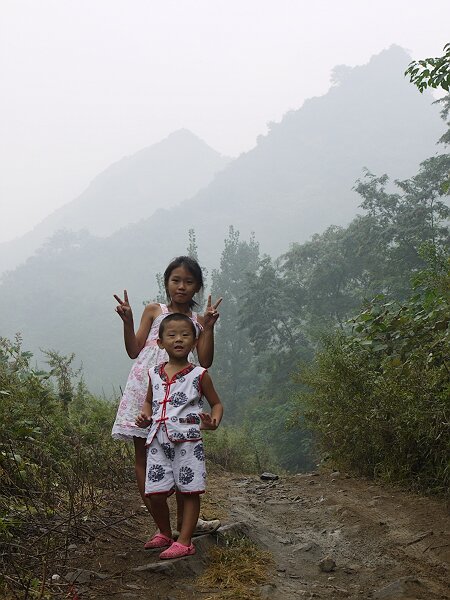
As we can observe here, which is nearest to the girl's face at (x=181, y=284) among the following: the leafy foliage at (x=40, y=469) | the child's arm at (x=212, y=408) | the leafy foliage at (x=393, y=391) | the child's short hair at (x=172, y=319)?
the child's short hair at (x=172, y=319)

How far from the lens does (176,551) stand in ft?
9.11

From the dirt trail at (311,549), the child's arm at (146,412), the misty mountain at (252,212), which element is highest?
the misty mountain at (252,212)

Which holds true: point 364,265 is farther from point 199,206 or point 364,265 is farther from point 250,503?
point 199,206

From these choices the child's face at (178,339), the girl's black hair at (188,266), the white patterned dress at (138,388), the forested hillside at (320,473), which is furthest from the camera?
the girl's black hair at (188,266)

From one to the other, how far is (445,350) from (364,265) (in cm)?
2466

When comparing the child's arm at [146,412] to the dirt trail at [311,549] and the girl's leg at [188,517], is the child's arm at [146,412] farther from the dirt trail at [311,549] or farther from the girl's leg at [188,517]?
the dirt trail at [311,549]

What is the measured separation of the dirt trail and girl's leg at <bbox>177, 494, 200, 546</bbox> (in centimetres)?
10

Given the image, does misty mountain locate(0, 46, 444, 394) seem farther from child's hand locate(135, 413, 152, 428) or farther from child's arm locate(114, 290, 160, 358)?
child's hand locate(135, 413, 152, 428)

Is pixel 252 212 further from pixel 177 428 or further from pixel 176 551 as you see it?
pixel 176 551

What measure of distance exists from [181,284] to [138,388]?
66 cm

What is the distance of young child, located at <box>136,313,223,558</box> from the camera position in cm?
287

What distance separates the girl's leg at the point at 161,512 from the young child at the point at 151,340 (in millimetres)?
251

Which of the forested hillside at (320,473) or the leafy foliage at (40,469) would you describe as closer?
the leafy foliage at (40,469)

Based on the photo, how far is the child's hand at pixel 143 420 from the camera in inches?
117
